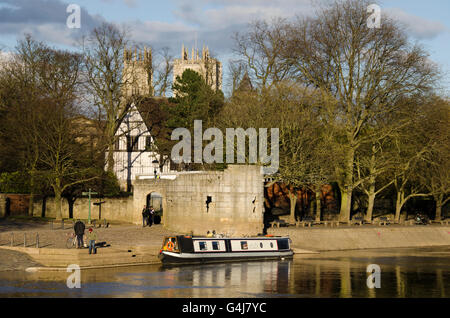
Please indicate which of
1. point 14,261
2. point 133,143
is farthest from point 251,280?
point 133,143

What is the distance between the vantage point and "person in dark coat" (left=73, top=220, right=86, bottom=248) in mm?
41719

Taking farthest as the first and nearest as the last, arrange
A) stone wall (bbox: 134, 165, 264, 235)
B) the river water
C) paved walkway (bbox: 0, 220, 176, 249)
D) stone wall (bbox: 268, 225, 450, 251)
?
stone wall (bbox: 268, 225, 450, 251), stone wall (bbox: 134, 165, 264, 235), paved walkway (bbox: 0, 220, 176, 249), the river water

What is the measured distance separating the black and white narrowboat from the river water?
32.0 inches

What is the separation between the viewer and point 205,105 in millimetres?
73938

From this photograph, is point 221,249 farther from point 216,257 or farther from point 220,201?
point 220,201

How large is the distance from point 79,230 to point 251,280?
11516 millimetres

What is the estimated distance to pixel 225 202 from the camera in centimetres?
5038

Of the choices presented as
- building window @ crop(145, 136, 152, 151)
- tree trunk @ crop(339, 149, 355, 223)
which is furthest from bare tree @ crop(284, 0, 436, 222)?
building window @ crop(145, 136, 152, 151)

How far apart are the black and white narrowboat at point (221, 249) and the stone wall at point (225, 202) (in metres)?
3.01

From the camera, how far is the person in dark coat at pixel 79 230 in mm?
41719

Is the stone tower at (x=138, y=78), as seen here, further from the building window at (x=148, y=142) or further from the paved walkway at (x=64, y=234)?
the paved walkway at (x=64, y=234)

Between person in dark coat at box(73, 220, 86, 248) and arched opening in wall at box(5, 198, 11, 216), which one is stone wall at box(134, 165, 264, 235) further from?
arched opening in wall at box(5, 198, 11, 216)
